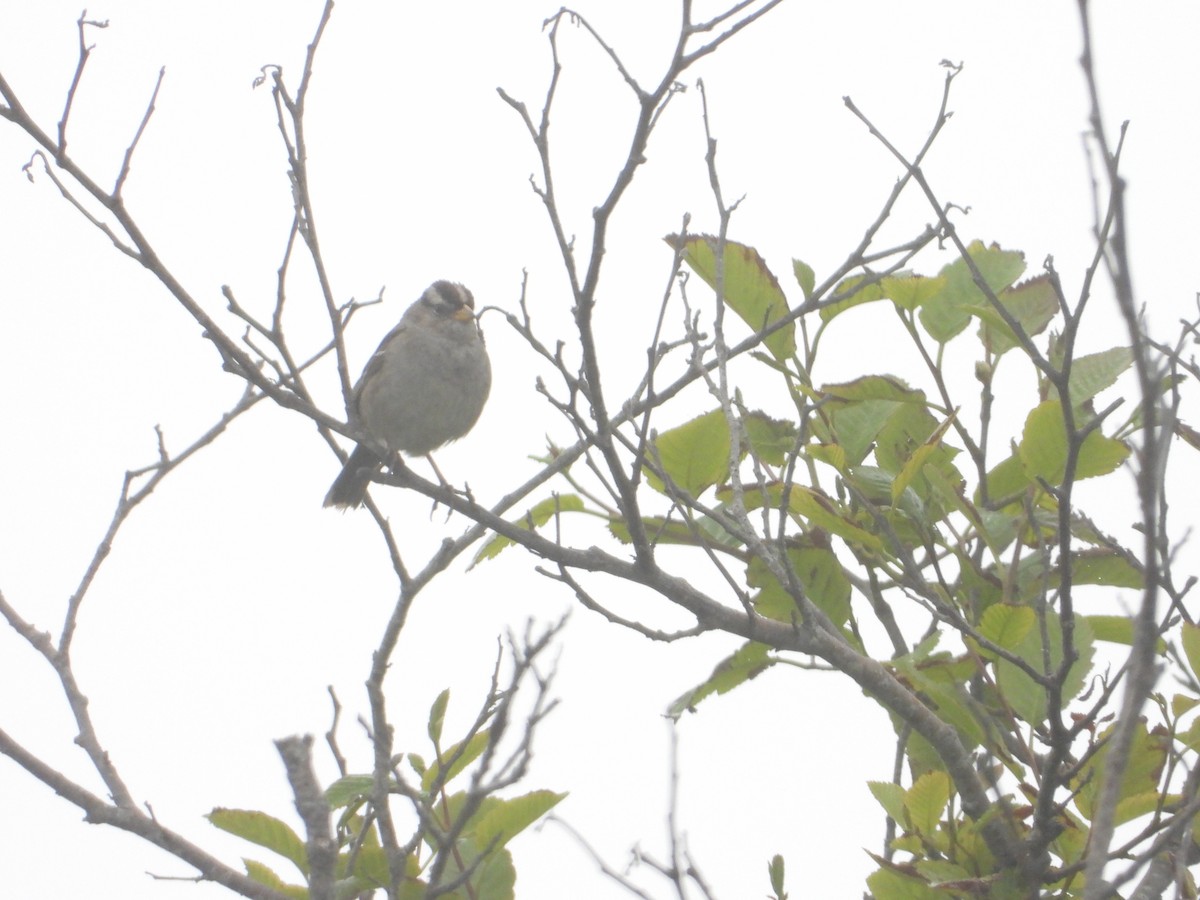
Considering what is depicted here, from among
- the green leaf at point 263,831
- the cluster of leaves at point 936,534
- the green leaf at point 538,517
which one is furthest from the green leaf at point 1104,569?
the green leaf at point 263,831

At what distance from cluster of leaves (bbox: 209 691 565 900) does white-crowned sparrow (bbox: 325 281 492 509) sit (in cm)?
336

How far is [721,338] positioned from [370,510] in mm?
941

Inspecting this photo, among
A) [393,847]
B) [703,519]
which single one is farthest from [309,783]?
[703,519]

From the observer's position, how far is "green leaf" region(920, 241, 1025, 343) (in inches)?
120

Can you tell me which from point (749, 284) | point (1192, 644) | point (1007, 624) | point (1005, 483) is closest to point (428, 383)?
point (749, 284)

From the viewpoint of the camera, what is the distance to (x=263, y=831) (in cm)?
297

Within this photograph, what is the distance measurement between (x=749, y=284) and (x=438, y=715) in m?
1.19

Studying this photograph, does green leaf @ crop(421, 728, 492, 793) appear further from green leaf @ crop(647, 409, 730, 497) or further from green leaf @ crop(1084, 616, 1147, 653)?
green leaf @ crop(1084, 616, 1147, 653)

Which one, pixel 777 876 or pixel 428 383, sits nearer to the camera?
pixel 777 876

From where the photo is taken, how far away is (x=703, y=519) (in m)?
3.18

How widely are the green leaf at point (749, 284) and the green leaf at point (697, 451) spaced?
345 millimetres

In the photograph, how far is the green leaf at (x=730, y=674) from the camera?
2832 mm

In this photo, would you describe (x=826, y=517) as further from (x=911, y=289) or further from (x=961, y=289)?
(x=961, y=289)

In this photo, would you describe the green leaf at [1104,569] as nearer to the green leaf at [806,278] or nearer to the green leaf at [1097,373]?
the green leaf at [1097,373]
